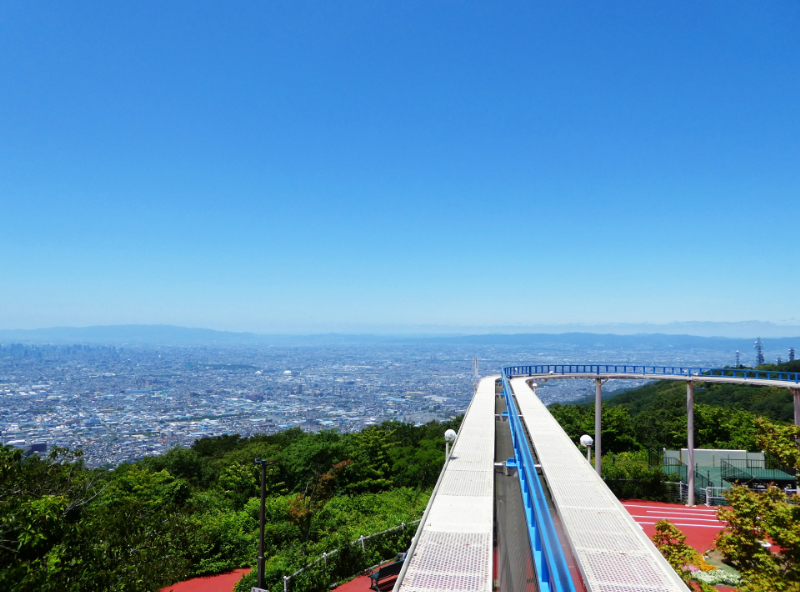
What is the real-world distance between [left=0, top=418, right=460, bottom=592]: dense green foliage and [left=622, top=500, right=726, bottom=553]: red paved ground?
30.6ft

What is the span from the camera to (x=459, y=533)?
6.80 m

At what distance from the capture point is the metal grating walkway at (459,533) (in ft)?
18.1

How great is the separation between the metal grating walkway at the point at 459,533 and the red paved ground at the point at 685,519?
10.9 m

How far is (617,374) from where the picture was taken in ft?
86.5

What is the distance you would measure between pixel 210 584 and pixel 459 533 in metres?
11.9

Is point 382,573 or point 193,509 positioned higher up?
point 382,573

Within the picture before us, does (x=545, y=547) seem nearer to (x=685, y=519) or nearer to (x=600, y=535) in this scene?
(x=600, y=535)

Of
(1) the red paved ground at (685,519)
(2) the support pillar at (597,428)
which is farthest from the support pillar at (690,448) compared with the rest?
(2) the support pillar at (597,428)

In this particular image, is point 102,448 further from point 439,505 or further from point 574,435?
point 439,505

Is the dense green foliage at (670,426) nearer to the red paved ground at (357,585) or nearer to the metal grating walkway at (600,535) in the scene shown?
the metal grating walkway at (600,535)

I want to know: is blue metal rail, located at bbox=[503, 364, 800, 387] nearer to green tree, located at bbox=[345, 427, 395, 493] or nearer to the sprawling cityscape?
green tree, located at bbox=[345, 427, 395, 493]

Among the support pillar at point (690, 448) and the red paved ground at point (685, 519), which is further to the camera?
the support pillar at point (690, 448)

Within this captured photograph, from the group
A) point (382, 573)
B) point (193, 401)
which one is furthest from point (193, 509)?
point (193, 401)

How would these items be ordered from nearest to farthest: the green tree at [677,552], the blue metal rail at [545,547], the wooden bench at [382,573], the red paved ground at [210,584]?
the blue metal rail at [545,547] < the green tree at [677,552] < the wooden bench at [382,573] < the red paved ground at [210,584]
